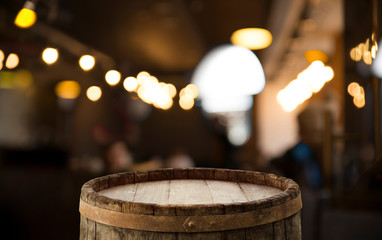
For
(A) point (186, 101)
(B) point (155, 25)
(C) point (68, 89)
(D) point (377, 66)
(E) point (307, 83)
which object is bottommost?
(D) point (377, 66)

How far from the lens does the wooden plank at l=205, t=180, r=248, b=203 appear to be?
1284 millimetres

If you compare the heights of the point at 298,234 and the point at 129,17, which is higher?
the point at 129,17

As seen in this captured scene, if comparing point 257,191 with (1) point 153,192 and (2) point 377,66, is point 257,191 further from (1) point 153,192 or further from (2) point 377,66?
(2) point 377,66

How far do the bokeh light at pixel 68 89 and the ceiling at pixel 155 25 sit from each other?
66.6 inches

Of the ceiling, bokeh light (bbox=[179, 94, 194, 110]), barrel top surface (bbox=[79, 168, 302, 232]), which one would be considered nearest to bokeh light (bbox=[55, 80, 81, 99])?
the ceiling

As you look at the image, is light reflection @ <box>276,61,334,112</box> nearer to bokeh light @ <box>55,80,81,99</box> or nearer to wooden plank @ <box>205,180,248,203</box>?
wooden plank @ <box>205,180,248,203</box>

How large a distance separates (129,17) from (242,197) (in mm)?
5900

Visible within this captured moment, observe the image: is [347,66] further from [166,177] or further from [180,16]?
[180,16]

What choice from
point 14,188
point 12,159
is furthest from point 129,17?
point 14,188

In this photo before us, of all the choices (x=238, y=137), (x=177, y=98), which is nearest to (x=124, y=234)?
(x=177, y=98)

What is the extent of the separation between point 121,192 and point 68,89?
29.1 feet

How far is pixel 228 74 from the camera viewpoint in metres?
10.5

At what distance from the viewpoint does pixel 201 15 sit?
265 inches

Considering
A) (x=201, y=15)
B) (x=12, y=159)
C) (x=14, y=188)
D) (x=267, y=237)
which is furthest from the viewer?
(x=201, y=15)
